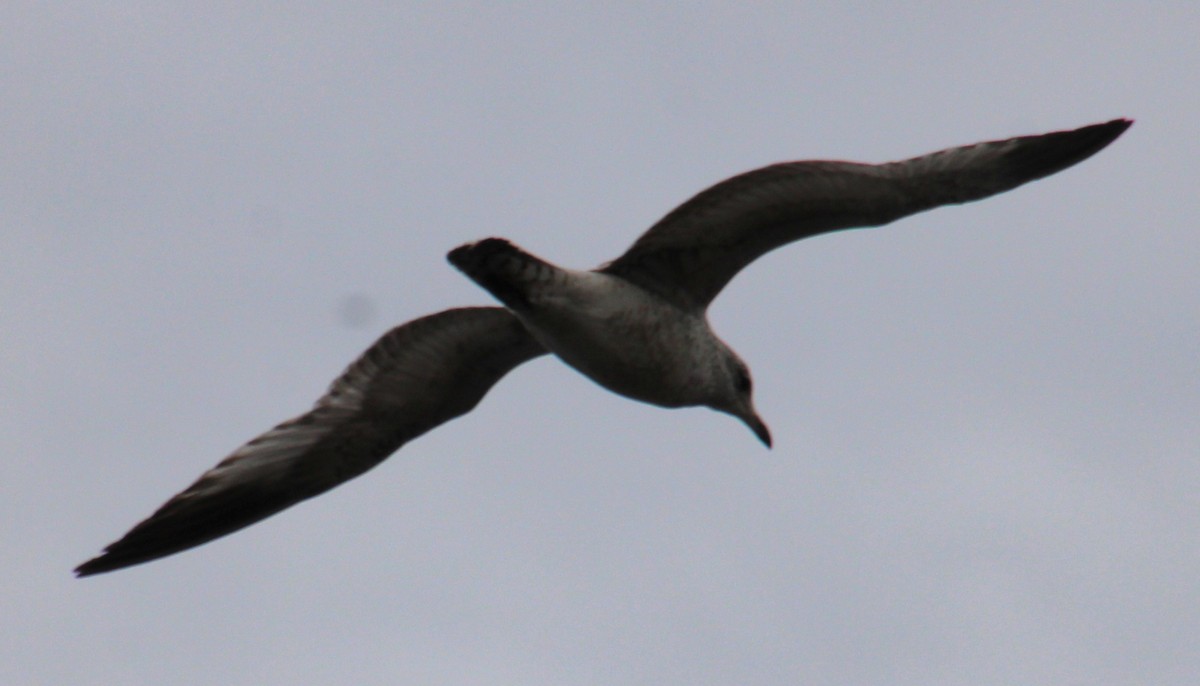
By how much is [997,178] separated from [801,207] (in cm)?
106

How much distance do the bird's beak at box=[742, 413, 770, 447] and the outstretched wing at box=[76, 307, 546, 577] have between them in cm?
133

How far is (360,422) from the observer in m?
10.6

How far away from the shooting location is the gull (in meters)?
9.53

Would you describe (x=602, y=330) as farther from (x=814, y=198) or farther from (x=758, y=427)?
(x=758, y=427)

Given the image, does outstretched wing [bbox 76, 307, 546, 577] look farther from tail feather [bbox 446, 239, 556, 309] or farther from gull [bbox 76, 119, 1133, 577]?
tail feather [bbox 446, 239, 556, 309]

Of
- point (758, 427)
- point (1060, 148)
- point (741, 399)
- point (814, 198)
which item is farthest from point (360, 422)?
point (1060, 148)

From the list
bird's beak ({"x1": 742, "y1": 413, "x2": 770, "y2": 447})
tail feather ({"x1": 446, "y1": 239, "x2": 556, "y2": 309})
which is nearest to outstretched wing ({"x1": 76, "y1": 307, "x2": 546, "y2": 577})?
tail feather ({"x1": 446, "y1": 239, "x2": 556, "y2": 309})

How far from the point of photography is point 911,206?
31.3ft

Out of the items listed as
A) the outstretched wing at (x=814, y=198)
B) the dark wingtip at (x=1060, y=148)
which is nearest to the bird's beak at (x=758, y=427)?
the outstretched wing at (x=814, y=198)

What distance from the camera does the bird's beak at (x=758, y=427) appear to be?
36.1 feet

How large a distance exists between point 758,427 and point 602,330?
1.59m

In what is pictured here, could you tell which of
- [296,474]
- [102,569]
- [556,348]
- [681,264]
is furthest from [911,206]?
[102,569]

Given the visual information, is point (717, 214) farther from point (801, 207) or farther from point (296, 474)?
point (296, 474)

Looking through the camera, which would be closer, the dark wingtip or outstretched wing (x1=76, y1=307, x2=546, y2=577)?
the dark wingtip
